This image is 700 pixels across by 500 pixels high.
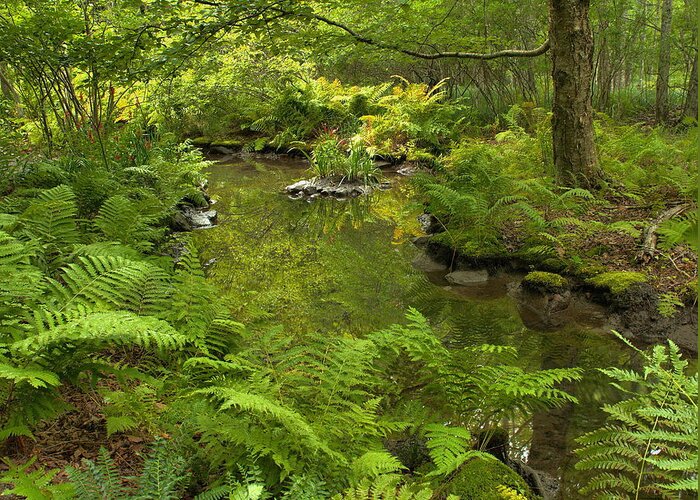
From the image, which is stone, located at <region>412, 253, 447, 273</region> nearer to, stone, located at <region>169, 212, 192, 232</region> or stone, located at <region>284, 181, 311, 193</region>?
stone, located at <region>169, 212, 192, 232</region>

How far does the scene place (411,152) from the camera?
12414 millimetres

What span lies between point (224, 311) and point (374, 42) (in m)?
4.14

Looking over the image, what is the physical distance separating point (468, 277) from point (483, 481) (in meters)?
3.67

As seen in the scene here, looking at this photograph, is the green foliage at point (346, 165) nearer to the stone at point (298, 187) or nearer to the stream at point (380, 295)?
the stone at point (298, 187)

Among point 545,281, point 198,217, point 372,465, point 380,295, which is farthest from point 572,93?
point 198,217

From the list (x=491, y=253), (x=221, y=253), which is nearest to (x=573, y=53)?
(x=491, y=253)

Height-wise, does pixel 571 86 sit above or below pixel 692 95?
above

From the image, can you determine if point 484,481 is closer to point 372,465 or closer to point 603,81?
point 372,465

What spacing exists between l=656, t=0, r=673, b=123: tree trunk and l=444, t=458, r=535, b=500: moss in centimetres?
1114

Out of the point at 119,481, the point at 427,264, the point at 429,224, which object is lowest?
the point at 429,224

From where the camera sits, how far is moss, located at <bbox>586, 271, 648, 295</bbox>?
15.0 feet

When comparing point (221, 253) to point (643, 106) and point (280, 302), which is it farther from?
point (643, 106)

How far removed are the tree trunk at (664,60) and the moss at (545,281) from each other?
8211 millimetres

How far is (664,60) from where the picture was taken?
10.6m
